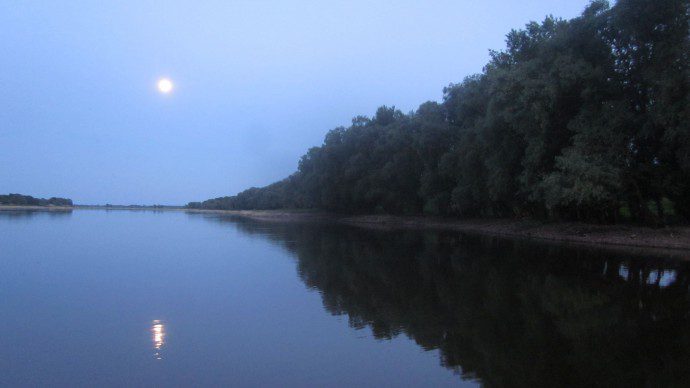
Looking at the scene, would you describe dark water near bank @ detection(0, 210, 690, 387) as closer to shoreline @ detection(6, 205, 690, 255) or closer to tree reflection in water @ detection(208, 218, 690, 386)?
tree reflection in water @ detection(208, 218, 690, 386)

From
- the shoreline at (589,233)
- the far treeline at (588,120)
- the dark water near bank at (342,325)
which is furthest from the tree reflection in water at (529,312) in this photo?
the far treeline at (588,120)

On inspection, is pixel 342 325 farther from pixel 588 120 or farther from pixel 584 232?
pixel 584 232

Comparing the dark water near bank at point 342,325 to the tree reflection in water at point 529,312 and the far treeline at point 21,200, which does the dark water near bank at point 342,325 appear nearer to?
the tree reflection in water at point 529,312

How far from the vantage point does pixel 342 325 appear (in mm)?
9250

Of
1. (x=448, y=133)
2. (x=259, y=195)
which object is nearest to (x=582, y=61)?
(x=448, y=133)

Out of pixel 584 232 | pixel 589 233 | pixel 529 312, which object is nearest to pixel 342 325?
pixel 529 312

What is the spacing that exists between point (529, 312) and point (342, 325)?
405cm

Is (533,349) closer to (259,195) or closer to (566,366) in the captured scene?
(566,366)

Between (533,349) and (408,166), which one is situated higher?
(408,166)

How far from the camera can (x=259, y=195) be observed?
138 metres

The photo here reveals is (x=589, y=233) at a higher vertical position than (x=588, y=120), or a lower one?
lower

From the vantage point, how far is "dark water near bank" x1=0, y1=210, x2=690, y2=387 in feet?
21.9

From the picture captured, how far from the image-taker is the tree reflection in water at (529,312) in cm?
694

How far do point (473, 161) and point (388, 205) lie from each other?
2537 centimetres
